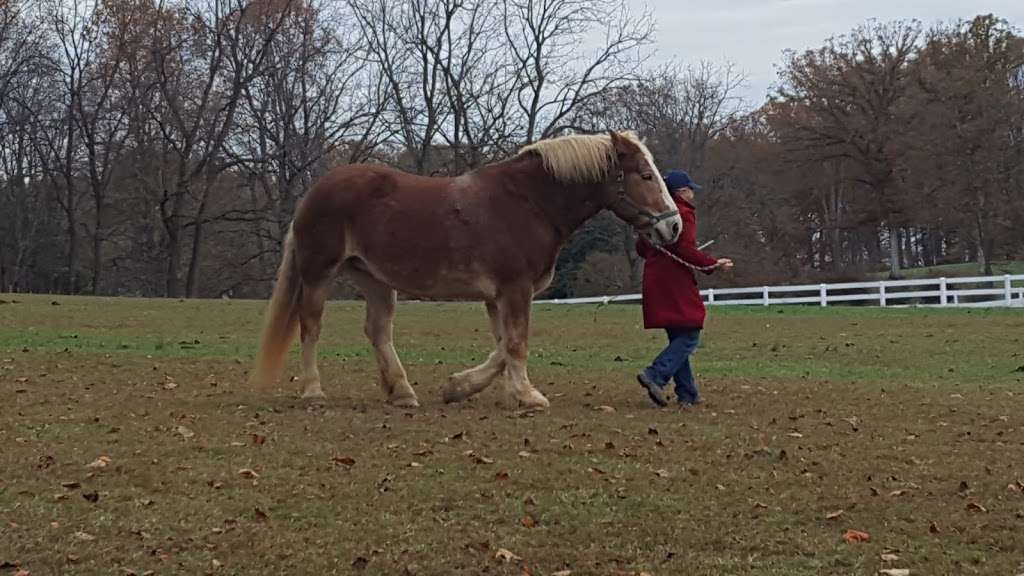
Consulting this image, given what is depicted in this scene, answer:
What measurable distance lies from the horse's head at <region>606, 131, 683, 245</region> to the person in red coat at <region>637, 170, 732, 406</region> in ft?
1.08

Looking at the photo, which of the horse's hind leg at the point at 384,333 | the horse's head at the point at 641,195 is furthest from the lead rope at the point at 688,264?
the horse's hind leg at the point at 384,333

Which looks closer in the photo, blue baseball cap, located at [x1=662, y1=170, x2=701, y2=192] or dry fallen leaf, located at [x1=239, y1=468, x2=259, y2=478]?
dry fallen leaf, located at [x1=239, y1=468, x2=259, y2=478]

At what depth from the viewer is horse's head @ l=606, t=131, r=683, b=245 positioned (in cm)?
920

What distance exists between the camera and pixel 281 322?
9938 mm

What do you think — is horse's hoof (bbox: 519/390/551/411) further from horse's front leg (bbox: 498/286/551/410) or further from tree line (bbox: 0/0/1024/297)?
tree line (bbox: 0/0/1024/297)

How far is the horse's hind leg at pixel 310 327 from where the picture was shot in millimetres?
9773

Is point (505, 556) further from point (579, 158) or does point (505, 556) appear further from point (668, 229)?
point (579, 158)

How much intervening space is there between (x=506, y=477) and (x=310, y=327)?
4.17m

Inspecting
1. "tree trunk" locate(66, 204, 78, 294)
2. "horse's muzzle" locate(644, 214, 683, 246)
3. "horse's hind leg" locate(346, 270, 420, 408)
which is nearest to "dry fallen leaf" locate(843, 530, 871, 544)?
"horse's muzzle" locate(644, 214, 683, 246)

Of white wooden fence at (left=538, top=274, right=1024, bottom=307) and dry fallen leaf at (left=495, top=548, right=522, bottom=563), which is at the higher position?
white wooden fence at (left=538, top=274, right=1024, bottom=307)

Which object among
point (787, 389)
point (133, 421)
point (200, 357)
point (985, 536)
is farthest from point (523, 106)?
point (985, 536)

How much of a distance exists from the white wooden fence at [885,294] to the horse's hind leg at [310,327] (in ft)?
78.8

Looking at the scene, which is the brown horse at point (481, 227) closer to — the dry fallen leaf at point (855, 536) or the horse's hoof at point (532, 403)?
the horse's hoof at point (532, 403)

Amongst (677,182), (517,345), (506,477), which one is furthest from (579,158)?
(506,477)
